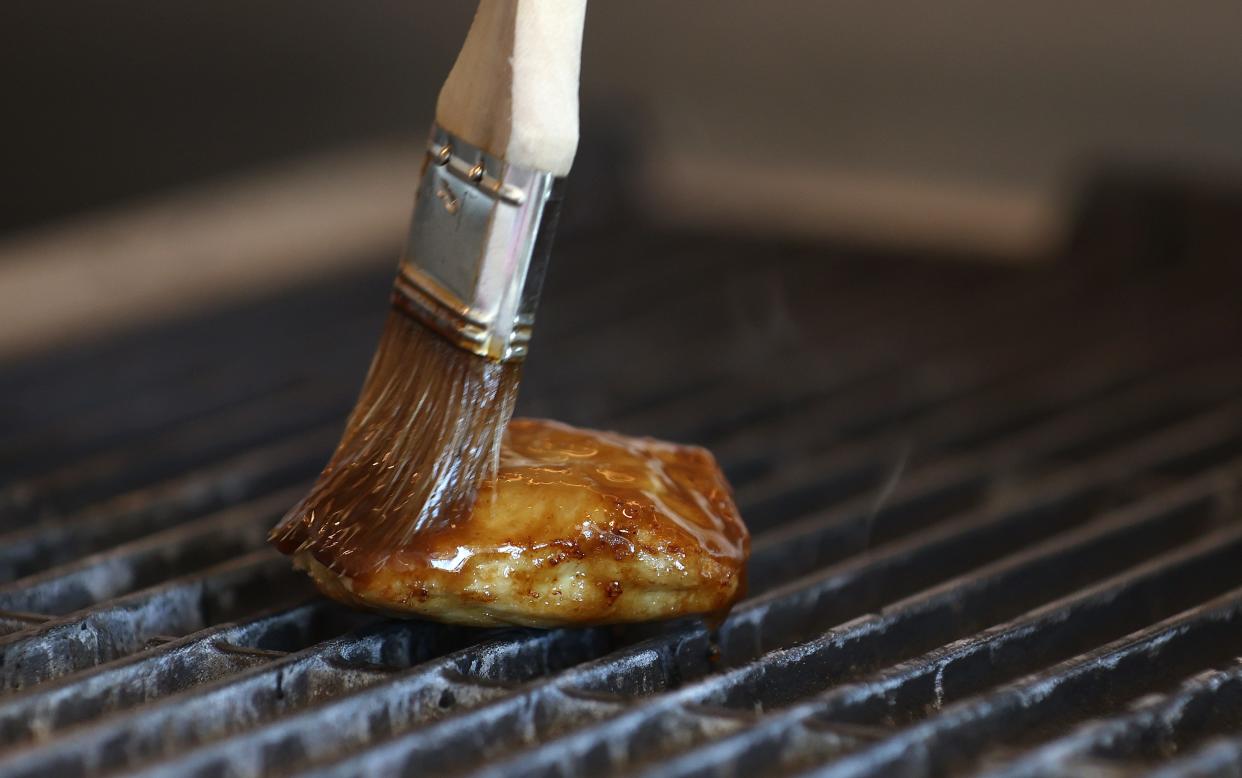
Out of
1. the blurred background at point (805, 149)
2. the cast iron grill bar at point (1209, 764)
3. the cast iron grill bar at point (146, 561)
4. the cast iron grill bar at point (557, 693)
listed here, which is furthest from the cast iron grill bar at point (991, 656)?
the blurred background at point (805, 149)

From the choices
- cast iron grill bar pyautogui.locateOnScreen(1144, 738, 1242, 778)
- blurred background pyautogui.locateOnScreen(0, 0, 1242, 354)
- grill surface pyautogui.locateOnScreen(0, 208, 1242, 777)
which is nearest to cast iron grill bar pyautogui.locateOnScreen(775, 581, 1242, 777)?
grill surface pyautogui.locateOnScreen(0, 208, 1242, 777)

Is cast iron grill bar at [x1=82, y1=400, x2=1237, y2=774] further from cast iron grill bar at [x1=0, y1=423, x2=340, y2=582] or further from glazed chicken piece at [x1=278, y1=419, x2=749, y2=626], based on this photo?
cast iron grill bar at [x1=0, y1=423, x2=340, y2=582]

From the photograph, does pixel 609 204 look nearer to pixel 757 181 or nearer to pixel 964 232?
pixel 757 181

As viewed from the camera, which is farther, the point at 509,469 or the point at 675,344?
the point at 675,344

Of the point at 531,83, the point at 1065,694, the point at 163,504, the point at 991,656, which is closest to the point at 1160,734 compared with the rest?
the point at 1065,694

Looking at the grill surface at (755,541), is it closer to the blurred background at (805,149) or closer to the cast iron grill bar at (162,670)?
the cast iron grill bar at (162,670)

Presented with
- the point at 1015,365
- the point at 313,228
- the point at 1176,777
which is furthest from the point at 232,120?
the point at 1176,777

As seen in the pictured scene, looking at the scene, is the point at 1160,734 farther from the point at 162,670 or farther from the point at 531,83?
the point at 162,670
